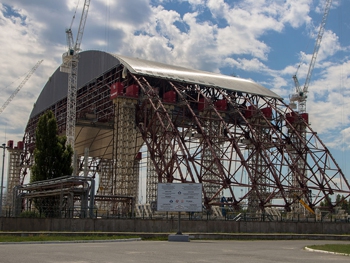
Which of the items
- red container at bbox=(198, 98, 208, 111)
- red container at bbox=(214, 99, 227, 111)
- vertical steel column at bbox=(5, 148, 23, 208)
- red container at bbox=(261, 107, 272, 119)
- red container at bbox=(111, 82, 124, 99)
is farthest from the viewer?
vertical steel column at bbox=(5, 148, 23, 208)

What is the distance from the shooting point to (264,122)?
3051 inches

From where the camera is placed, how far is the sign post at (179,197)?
34.5 m

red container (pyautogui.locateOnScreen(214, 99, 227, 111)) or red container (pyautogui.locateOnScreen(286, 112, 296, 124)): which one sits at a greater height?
red container (pyautogui.locateOnScreen(214, 99, 227, 111))

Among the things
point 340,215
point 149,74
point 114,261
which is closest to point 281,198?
point 340,215

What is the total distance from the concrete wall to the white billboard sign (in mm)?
8432

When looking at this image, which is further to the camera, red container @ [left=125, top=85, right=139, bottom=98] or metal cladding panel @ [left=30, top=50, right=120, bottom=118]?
metal cladding panel @ [left=30, top=50, right=120, bottom=118]

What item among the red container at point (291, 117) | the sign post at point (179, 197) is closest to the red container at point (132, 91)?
the red container at point (291, 117)

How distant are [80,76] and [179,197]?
48751 mm

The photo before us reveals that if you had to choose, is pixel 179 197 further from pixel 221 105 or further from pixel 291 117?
pixel 291 117

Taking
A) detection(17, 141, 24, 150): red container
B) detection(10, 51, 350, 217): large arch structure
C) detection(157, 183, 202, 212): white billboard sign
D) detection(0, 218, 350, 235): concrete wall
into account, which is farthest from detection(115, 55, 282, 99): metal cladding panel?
detection(17, 141, 24, 150): red container

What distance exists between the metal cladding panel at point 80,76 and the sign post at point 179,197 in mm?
35156

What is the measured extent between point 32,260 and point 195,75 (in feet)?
193

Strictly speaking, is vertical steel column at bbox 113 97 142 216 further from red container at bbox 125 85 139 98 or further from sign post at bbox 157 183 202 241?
sign post at bbox 157 183 202 241

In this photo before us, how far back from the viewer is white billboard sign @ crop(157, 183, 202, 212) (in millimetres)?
34562
